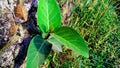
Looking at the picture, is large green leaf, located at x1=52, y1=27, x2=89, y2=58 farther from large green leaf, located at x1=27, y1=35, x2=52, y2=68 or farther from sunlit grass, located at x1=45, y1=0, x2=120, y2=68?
sunlit grass, located at x1=45, y1=0, x2=120, y2=68

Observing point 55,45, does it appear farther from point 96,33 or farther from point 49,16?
point 96,33

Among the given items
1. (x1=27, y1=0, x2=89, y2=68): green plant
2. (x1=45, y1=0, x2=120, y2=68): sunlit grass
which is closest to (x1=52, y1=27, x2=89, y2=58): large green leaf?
(x1=27, y1=0, x2=89, y2=68): green plant

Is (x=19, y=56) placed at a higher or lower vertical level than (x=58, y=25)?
lower

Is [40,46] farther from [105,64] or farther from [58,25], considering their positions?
[105,64]

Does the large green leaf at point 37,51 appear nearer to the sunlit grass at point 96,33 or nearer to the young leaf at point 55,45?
the young leaf at point 55,45

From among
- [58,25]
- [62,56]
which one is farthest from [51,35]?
[62,56]

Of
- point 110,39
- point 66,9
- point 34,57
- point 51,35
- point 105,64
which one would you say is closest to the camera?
point 34,57

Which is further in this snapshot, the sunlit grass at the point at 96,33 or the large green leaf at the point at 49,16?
the sunlit grass at the point at 96,33

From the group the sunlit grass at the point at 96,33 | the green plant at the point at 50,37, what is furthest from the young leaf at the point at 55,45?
the sunlit grass at the point at 96,33
